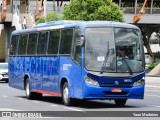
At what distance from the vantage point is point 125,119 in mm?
16344

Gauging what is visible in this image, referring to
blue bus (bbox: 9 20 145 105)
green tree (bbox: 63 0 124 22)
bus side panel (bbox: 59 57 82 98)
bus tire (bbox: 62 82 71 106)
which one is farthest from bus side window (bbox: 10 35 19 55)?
green tree (bbox: 63 0 124 22)

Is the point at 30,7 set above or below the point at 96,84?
below

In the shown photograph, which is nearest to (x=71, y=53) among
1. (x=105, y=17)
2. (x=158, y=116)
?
(x=158, y=116)

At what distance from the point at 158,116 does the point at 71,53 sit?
5157 mm

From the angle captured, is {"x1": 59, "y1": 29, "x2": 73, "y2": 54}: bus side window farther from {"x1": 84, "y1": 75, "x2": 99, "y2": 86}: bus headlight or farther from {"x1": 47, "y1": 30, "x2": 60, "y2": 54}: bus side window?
{"x1": 84, "y1": 75, "x2": 99, "y2": 86}: bus headlight

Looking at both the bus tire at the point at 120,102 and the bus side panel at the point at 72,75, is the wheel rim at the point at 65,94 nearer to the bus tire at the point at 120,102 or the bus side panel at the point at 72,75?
the bus side panel at the point at 72,75

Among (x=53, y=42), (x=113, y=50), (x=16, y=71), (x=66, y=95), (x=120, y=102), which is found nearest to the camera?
(x=113, y=50)

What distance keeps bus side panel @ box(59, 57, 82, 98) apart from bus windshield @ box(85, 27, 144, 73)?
0.60m

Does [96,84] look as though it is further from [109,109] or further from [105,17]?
[105,17]

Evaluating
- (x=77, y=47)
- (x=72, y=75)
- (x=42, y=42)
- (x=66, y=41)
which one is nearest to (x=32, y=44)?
(x=42, y=42)

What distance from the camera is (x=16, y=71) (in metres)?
28.5

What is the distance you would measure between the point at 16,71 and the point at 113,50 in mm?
8768

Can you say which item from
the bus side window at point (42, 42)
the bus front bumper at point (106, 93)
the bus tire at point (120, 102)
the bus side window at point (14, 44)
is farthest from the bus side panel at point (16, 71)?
the bus front bumper at point (106, 93)

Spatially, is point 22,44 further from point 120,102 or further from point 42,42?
point 120,102
